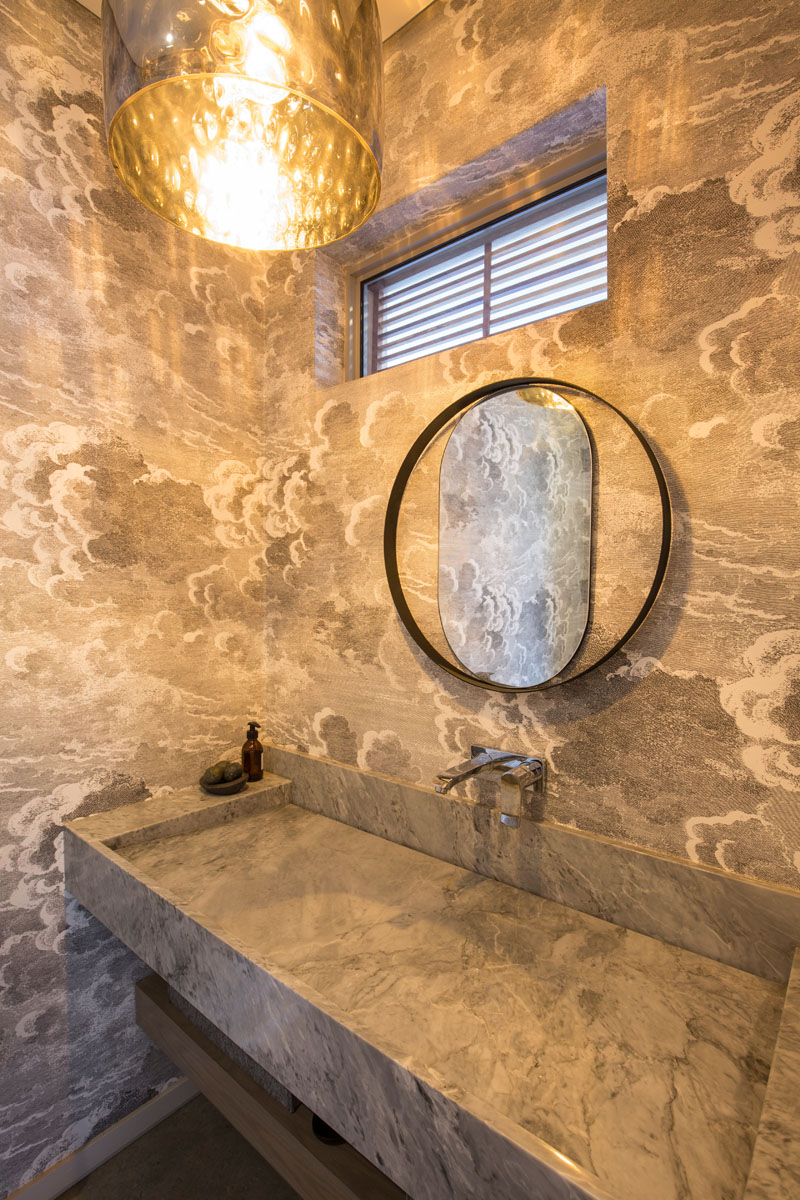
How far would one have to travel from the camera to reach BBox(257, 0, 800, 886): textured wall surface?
100cm

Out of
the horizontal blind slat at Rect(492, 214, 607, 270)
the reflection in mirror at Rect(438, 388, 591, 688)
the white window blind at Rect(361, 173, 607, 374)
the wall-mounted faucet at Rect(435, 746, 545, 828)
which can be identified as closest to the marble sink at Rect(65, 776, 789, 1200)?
the wall-mounted faucet at Rect(435, 746, 545, 828)

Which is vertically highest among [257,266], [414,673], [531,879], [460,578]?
[257,266]

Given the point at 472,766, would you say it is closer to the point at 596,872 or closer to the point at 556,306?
the point at 596,872

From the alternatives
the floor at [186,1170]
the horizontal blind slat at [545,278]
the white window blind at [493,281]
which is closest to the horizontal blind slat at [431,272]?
the white window blind at [493,281]

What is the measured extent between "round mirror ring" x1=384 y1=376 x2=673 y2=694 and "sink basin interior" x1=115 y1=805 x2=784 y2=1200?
0.48 m

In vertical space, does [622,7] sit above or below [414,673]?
above

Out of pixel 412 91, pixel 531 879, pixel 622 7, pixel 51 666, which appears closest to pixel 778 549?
pixel 531 879

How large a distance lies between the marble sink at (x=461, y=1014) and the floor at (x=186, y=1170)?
0.81 metres

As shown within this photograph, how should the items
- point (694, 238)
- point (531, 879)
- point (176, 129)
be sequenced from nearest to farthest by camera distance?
point (176, 129) → point (694, 238) → point (531, 879)

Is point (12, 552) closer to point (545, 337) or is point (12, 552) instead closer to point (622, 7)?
point (545, 337)

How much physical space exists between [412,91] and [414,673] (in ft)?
5.03

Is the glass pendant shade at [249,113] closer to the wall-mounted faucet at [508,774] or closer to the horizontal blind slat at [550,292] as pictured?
the horizontal blind slat at [550,292]

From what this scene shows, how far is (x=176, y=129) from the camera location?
0.98 m

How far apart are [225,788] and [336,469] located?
3.23 feet
